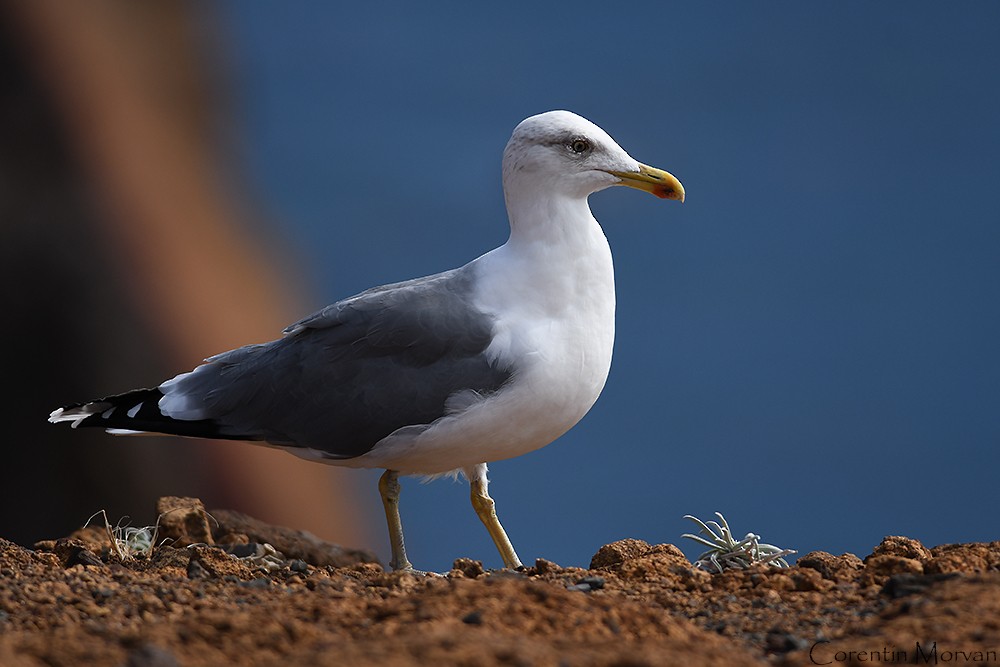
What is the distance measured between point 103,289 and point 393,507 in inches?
262

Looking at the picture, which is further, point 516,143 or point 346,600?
point 516,143

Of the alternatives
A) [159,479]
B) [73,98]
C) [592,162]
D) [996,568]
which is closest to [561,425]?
[592,162]

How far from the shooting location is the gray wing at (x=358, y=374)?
5191mm

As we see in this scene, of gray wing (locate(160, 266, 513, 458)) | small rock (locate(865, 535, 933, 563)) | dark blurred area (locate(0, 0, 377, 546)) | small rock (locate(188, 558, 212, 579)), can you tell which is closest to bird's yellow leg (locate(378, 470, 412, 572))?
gray wing (locate(160, 266, 513, 458))

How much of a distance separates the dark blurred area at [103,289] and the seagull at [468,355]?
5.61 meters

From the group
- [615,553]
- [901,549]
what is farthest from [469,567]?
[901,549]

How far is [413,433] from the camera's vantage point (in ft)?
17.1

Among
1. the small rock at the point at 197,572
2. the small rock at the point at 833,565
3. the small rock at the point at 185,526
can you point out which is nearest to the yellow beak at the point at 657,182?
the small rock at the point at 833,565

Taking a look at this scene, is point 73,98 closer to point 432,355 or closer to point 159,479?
point 159,479

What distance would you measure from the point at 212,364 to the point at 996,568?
373 centimetres

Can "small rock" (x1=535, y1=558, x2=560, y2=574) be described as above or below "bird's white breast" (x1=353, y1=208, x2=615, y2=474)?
below

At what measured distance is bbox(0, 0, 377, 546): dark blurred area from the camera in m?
11.1

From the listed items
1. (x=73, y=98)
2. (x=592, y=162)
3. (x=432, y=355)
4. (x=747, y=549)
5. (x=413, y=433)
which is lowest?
(x=747, y=549)

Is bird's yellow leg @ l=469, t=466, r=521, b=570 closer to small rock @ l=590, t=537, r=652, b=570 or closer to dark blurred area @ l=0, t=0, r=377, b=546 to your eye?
small rock @ l=590, t=537, r=652, b=570
